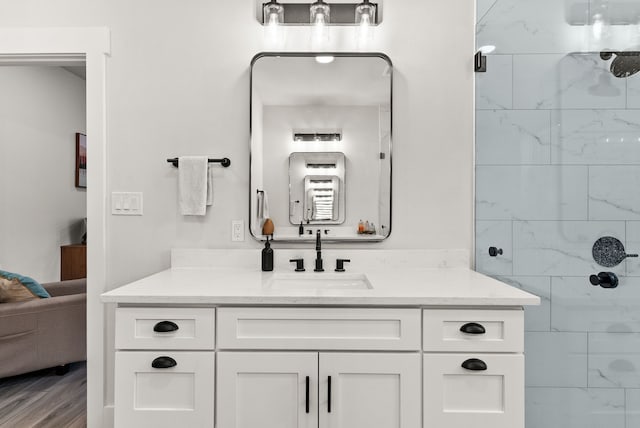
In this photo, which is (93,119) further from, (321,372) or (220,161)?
(321,372)

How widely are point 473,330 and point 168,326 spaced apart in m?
1.06

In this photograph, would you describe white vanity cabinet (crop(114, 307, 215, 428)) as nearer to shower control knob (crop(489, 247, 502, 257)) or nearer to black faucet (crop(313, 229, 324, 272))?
black faucet (crop(313, 229, 324, 272))

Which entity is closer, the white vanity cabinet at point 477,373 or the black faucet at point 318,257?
the white vanity cabinet at point 477,373

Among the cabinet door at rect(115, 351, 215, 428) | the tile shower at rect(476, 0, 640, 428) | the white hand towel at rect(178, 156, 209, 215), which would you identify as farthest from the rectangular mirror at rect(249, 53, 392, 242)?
the cabinet door at rect(115, 351, 215, 428)

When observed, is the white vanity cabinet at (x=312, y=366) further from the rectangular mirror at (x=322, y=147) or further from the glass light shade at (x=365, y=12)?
the glass light shade at (x=365, y=12)

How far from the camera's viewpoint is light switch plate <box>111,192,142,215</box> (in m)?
2.15

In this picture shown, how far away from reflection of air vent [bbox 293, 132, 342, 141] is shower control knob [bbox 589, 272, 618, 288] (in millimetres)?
1228

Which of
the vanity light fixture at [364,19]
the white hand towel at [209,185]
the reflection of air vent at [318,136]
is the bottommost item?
the white hand towel at [209,185]

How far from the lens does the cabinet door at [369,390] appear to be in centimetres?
148

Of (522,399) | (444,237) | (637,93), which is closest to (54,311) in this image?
(444,237)

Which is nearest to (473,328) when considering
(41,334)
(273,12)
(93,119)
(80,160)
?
(273,12)

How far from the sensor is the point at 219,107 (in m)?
2.15

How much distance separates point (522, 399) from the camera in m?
1.45

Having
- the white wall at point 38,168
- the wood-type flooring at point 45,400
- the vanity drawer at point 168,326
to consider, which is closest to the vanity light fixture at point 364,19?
the vanity drawer at point 168,326
